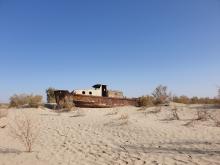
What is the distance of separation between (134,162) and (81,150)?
6.29 feet

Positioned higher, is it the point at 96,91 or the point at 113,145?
the point at 96,91

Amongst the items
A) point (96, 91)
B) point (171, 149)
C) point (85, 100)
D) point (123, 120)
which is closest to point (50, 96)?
point (96, 91)

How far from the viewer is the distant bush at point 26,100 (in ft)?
62.4

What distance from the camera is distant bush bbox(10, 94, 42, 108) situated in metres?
19.0

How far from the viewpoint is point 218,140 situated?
25.7 ft

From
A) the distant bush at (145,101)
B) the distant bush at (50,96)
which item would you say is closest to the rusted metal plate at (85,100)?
the distant bush at (145,101)

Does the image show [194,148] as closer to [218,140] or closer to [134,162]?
[218,140]

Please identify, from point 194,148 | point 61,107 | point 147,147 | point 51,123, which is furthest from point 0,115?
point 194,148

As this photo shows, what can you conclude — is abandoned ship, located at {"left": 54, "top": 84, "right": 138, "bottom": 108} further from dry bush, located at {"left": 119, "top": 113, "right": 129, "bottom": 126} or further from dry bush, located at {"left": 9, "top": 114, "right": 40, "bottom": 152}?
dry bush, located at {"left": 119, "top": 113, "right": 129, "bottom": 126}

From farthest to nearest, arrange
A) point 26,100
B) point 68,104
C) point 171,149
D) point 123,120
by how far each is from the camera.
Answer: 1. point 26,100
2. point 68,104
3. point 123,120
4. point 171,149

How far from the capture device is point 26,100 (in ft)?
69.5

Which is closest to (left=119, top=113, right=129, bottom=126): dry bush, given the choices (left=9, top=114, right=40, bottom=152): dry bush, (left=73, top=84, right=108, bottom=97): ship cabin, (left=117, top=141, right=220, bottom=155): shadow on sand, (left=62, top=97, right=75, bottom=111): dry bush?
(left=117, top=141, right=220, bottom=155): shadow on sand

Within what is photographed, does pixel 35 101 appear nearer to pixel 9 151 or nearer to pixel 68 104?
pixel 68 104

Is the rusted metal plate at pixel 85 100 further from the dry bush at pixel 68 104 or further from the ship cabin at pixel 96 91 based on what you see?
the ship cabin at pixel 96 91
